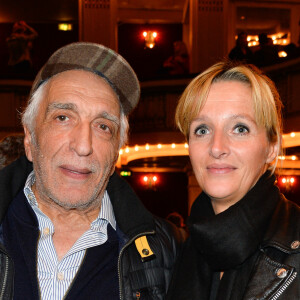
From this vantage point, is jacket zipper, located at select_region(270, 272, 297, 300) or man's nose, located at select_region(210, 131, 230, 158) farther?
man's nose, located at select_region(210, 131, 230, 158)

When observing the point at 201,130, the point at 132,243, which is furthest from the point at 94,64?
the point at 132,243

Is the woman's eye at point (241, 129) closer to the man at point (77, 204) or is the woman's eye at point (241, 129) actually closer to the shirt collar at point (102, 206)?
the man at point (77, 204)

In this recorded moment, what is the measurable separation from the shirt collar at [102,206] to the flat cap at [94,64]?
1.40 feet

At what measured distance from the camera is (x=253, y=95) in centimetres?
202

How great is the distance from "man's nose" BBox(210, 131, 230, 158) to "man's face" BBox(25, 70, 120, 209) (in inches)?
19.4

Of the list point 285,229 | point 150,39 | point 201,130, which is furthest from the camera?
point 150,39

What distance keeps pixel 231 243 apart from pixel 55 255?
0.71 meters

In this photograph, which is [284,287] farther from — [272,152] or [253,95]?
[253,95]

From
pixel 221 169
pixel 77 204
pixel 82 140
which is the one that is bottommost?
pixel 77 204

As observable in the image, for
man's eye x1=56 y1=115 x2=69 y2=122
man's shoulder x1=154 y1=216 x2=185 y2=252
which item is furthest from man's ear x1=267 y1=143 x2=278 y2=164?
man's eye x1=56 y1=115 x2=69 y2=122

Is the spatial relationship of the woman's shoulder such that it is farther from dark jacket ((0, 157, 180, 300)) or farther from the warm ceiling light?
the warm ceiling light

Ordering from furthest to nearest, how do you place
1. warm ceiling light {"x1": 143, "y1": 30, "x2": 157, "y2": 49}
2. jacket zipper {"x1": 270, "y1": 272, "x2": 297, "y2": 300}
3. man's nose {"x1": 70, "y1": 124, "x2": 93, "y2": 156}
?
warm ceiling light {"x1": 143, "y1": 30, "x2": 157, "y2": 49} → man's nose {"x1": 70, "y1": 124, "x2": 93, "y2": 156} → jacket zipper {"x1": 270, "y1": 272, "x2": 297, "y2": 300}

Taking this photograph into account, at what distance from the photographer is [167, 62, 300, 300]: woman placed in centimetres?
192

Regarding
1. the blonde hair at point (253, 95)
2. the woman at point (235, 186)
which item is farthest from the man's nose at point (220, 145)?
the blonde hair at point (253, 95)
